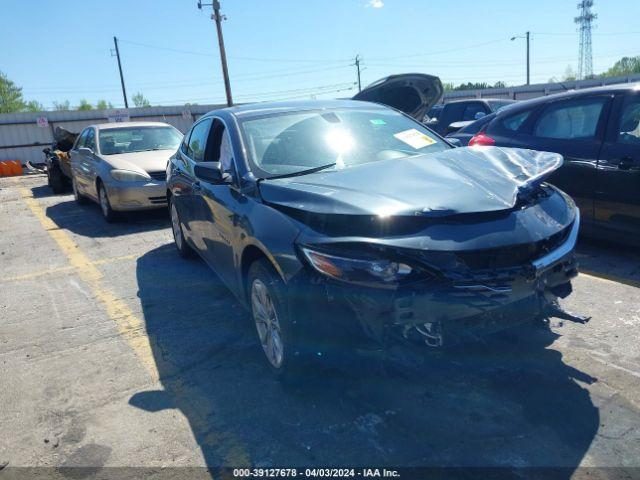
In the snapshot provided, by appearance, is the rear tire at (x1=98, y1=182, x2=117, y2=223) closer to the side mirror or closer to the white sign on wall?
the side mirror

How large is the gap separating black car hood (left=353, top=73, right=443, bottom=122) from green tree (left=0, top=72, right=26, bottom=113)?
2710 inches

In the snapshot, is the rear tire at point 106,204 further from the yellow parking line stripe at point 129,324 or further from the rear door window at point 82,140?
the rear door window at point 82,140

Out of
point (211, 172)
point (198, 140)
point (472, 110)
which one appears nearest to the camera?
point (211, 172)

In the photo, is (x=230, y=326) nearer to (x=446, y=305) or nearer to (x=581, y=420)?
(x=446, y=305)

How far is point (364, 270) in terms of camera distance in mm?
2424

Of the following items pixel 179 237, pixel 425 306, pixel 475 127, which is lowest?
pixel 179 237

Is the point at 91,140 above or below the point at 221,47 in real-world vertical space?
below

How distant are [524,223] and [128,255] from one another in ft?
17.2

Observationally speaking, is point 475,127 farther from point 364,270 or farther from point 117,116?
point 117,116

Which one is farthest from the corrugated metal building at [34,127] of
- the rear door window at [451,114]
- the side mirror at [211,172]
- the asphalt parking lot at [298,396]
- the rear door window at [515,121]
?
the side mirror at [211,172]

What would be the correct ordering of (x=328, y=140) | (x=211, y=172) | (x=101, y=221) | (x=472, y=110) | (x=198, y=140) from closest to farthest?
(x=211, y=172), (x=328, y=140), (x=198, y=140), (x=101, y=221), (x=472, y=110)

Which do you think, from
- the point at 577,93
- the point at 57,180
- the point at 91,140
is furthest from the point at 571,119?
the point at 57,180

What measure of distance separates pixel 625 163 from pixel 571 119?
0.83 meters

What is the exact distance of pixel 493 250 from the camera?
2.47m
